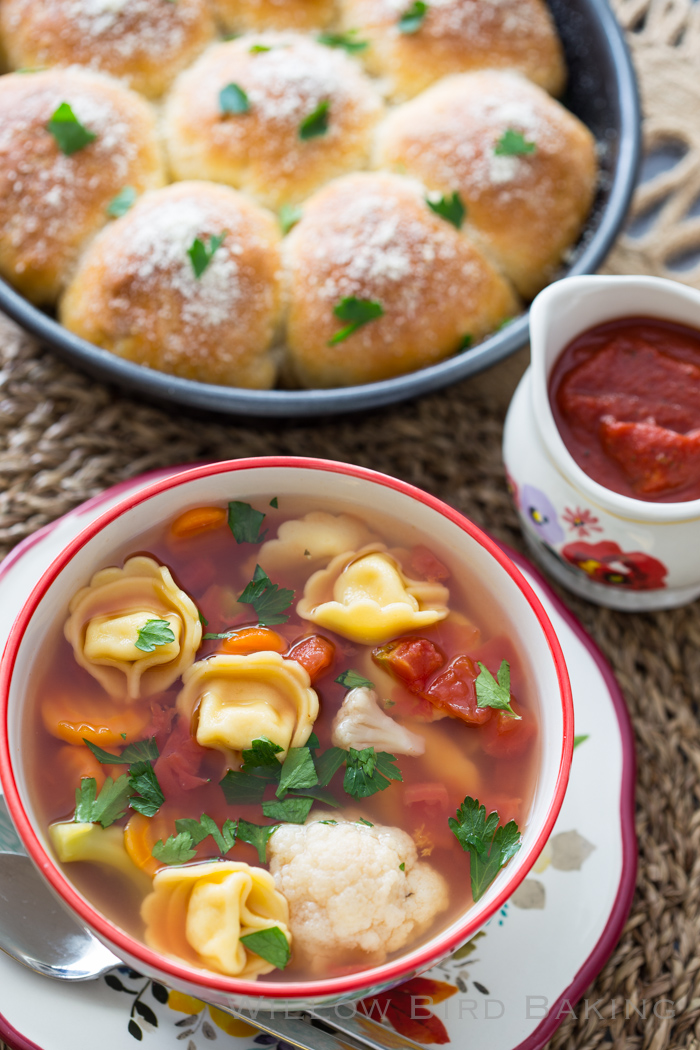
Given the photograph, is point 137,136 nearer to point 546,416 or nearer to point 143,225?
point 143,225

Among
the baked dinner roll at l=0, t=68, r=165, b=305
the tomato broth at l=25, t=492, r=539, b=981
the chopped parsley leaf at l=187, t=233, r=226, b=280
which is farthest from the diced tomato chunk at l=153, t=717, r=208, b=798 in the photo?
the baked dinner roll at l=0, t=68, r=165, b=305

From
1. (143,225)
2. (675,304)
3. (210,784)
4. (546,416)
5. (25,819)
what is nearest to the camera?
(25,819)

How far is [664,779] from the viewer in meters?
1.59

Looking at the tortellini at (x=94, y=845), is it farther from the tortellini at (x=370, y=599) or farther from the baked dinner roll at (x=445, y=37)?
the baked dinner roll at (x=445, y=37)

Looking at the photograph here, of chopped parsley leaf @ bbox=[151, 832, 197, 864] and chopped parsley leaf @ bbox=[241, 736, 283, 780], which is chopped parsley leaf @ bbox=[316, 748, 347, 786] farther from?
chopped parsley leaf @ bbox=[151, 832, 197, 864]

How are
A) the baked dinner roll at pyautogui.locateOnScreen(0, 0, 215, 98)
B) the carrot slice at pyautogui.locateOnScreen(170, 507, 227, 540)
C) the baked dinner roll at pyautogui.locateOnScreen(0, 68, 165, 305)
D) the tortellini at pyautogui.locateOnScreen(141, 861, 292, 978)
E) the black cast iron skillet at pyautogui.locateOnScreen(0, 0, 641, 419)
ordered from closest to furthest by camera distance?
1. the tortellini at pyautogui.locateOnScreen(141, 861, 292, 978)
2. the carrot slice at pyautogui.locateOnScreen(170, 507, 227, 540)
3. the black cast iron skillet at pyautogui.locateOnScreen(0, 0, 641, 419)
4. the baked dinner roll at pyautogui.locateOnScreen(0, 68, 165, 305)
5. the baked dinner roll at pyautogui.locateOnScreen(0, 0, 215, 98)

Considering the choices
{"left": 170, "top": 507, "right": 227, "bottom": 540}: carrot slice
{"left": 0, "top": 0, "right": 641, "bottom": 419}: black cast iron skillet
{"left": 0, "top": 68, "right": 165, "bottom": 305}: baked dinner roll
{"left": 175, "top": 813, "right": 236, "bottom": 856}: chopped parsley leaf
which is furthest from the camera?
{"left": 0, "top": 68, "right": 165, "bottom": 305}: baked dinner roll

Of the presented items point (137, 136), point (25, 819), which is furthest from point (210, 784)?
point (137, 136)

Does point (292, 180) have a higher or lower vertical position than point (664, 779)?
higher

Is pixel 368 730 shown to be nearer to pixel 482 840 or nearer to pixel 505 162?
pixel 482 840

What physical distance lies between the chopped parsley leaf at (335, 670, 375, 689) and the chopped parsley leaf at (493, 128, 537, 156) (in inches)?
41.3

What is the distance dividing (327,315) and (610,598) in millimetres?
723

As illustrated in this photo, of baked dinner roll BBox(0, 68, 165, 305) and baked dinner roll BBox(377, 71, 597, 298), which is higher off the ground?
baked dinner roll BBox(0, 68, 165, 305)

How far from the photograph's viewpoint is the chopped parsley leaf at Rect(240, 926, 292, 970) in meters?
1.04
